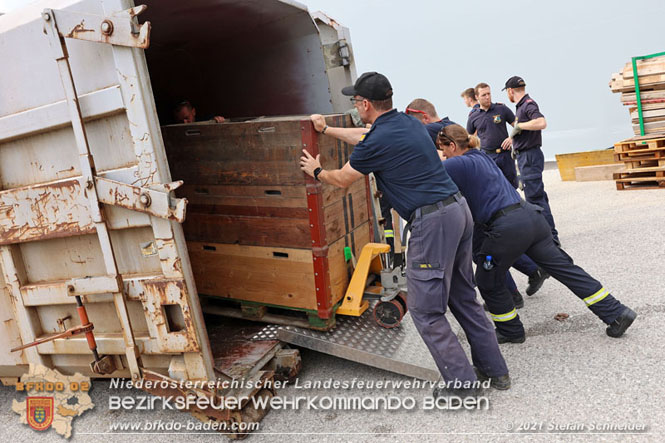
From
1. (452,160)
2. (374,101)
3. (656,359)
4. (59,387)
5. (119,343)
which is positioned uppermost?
(374,101)

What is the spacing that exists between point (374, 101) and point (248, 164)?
108cm

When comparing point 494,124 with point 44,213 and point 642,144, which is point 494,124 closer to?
point 642,144

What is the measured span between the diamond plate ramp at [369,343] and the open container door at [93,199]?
0.79 m

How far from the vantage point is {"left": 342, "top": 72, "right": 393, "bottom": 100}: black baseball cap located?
3.27 meters

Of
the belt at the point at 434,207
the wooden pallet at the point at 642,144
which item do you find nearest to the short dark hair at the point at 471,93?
the wooden pallet at the point at 642,144

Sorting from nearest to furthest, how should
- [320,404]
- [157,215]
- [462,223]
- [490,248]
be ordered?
[157,215], [462,223], [320,404], [490,248]

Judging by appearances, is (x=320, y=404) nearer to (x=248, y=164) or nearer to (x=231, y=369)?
(x=231, y=369)

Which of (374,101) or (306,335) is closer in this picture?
(374,101)

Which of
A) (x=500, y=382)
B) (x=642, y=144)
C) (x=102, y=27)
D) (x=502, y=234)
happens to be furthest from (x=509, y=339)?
(x=642, y=144)

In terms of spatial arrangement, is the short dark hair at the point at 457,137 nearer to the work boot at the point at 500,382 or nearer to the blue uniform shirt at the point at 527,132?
the work boot at the point at 500,382

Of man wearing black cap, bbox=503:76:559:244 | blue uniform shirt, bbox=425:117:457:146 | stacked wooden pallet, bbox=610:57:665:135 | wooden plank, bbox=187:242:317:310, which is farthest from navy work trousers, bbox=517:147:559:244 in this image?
stacked wooden pallet, bbox=610:57:665:135

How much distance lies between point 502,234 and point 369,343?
47.9 inches

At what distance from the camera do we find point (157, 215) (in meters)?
2.92

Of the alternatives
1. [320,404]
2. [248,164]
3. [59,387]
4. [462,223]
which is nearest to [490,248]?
[462,223]
